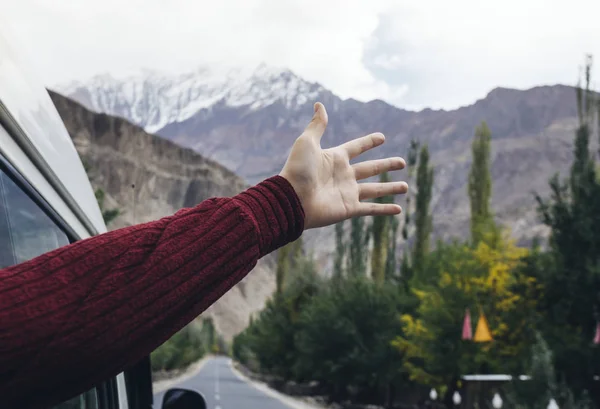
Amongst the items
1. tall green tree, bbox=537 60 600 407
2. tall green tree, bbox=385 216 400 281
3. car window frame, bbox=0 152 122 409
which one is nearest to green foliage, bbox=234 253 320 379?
tall green tree, bbox=385 216 400 281

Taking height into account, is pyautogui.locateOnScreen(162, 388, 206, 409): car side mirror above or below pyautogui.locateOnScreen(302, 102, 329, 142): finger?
below

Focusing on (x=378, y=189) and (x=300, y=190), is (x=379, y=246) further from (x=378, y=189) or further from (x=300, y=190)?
(x=300, y=190)

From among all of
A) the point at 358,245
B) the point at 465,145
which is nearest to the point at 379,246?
the point at 358,245

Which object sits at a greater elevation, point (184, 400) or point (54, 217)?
point (54, 217)

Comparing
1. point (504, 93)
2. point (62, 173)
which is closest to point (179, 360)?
point (62, 173)

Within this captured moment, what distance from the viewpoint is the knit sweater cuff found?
1.15m

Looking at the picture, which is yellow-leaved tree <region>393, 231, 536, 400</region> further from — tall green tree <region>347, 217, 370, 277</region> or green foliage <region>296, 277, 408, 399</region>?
tall green tree <region>347, 217, 370, 277</region>

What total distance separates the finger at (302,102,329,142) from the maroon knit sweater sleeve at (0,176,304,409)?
203mm

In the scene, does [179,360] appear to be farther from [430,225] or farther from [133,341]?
[133,341]

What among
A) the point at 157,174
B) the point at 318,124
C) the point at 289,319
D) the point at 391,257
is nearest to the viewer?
the point at 318,124

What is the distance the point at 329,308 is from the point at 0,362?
33.1 meters

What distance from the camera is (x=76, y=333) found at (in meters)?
0.92

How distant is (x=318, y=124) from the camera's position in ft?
4.48

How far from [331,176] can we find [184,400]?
1.07m
